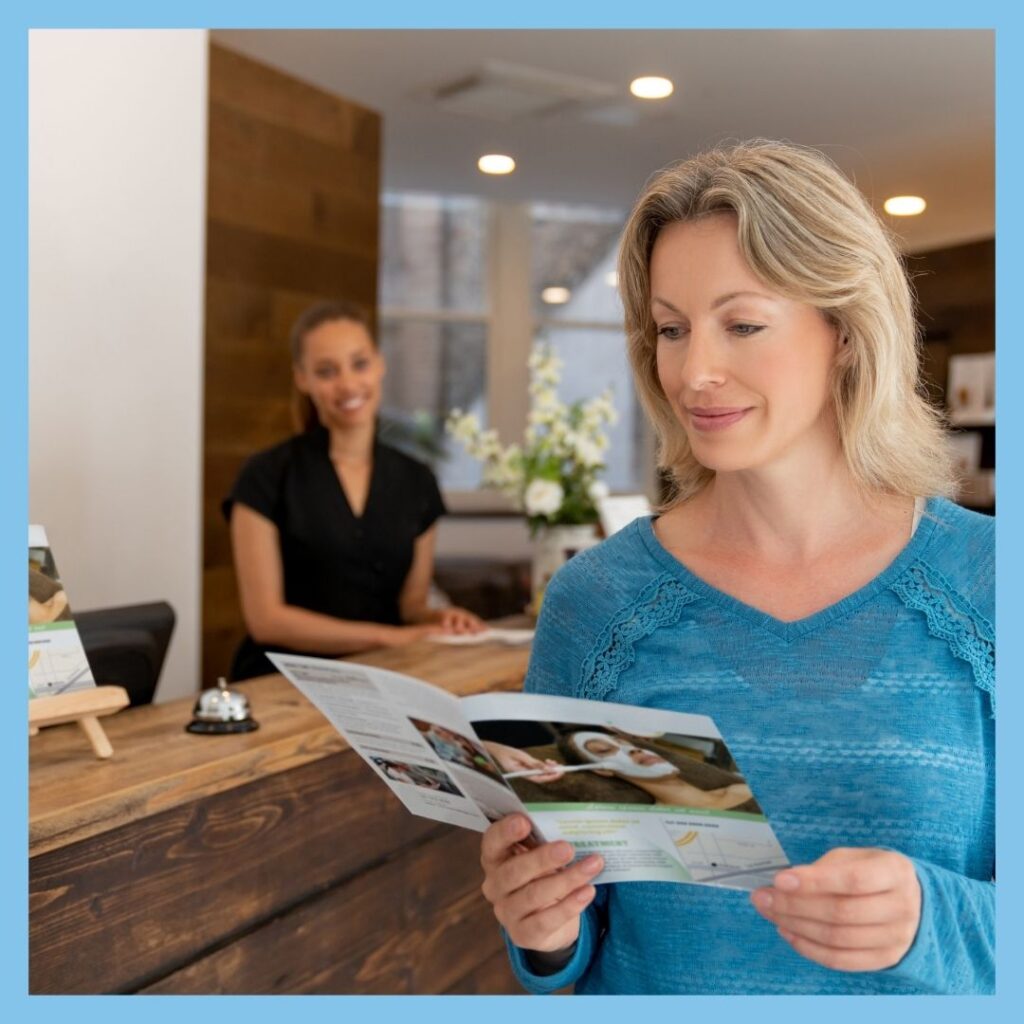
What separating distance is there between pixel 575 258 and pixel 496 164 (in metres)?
2.19

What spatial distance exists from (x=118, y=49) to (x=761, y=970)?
232 cm

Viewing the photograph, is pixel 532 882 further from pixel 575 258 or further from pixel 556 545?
pixel 575 258

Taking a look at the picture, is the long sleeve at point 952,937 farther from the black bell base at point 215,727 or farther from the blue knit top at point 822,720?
the black bell base at point 215,727

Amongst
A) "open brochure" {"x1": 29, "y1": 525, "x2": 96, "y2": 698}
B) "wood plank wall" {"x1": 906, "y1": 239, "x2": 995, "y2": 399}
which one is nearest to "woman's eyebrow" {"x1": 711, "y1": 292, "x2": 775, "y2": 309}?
"open brochure" {"x1": 29, "y1": 525, "x2": 96, "y2": 698}

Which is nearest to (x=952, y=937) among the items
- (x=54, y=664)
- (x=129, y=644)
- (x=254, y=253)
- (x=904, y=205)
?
(x=54, y=664)

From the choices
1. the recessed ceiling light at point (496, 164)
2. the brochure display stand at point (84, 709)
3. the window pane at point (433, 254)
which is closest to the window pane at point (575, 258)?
the window pane at point (433, 254)

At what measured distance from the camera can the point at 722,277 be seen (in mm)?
1101

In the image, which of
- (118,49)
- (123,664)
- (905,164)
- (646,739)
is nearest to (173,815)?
(123,664)

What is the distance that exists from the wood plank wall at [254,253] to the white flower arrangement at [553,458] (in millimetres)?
1366

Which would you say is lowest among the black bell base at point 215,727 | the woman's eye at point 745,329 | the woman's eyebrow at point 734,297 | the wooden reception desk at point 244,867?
the wooden reception desk at point 244,867

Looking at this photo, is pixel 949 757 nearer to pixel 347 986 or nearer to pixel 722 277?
pixel 722 277

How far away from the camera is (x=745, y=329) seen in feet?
3.61

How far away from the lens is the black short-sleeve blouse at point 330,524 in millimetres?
2816

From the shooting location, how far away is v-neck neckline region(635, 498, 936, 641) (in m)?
1.13
